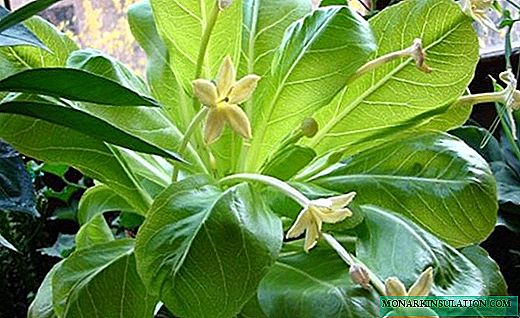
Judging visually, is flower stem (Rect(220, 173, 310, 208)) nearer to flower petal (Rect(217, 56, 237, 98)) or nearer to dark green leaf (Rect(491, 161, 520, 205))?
flower petal (Rect(217, 56, 237, 98))

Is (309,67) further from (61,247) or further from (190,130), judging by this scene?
(61,247)

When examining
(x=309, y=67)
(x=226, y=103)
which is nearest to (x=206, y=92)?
(x=226, y=103)

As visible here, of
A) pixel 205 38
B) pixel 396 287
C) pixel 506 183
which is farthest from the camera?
pixel 506 183

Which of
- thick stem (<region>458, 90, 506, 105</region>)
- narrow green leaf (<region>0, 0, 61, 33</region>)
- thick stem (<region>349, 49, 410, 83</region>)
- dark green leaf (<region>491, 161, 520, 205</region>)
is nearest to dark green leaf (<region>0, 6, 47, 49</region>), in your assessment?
narrow green leaf (<region>0, 0, 61, 33</region>)

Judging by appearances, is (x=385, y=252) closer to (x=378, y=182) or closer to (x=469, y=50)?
(x=378, y=182)

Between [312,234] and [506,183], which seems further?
[506,183]

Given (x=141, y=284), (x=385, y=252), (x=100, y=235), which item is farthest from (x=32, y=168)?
(x=385, y=252)

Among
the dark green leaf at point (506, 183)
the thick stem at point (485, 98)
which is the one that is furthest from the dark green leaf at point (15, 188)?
the dark green leaf at point (506, 183)
